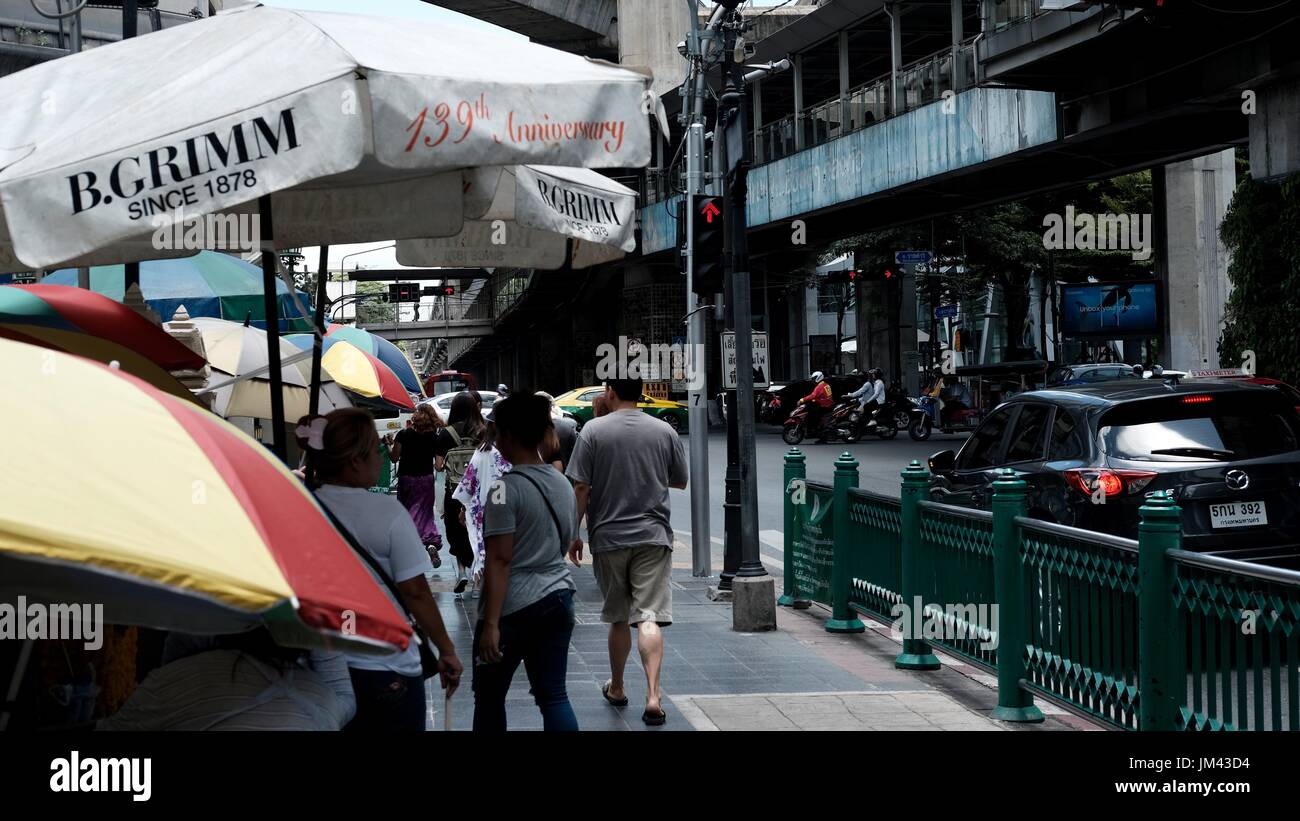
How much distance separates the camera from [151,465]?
7.90ft

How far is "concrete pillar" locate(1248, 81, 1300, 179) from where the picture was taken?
52.6 ft

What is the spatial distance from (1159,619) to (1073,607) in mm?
920

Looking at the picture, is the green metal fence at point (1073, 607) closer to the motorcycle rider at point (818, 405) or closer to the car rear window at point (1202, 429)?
the car rear window at point (1202, 429)

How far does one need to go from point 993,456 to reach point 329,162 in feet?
21.7

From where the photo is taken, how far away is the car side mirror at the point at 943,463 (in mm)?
10648

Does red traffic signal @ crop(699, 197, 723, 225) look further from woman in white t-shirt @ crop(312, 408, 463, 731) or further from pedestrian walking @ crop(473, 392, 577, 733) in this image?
woman in white t-shirt @ crop(312, 408, 463, 731)

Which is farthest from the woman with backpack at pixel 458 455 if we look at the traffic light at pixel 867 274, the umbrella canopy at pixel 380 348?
the traffic light at pixel 867 274

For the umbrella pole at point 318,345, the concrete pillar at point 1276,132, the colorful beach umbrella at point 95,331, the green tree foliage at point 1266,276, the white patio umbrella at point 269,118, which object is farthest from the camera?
A: the green tree foliage at point 1266,276

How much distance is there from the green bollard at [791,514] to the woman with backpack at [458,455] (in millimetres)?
2743

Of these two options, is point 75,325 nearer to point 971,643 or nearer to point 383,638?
point 383,638

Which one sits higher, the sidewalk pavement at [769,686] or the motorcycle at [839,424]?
the motorcycle at [839,424]

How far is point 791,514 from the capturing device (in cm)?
1154
